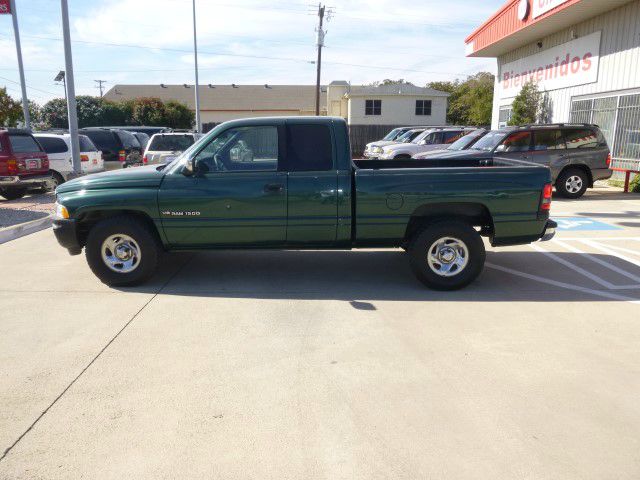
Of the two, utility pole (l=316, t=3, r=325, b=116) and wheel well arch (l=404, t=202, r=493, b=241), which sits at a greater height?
utility pole (l=316, t=3, r=325, b=116)

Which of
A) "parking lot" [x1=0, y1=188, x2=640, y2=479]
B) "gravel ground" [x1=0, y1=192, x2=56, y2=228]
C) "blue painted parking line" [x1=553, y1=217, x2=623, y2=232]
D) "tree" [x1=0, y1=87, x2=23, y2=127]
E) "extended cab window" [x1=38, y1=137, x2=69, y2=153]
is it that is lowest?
"parking lot" [x1=0, y1=188, x2=640, y2=479]

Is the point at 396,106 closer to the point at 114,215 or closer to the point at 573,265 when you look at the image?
the point at 573,265

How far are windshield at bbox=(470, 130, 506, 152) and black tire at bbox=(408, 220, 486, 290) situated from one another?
24.7 feet

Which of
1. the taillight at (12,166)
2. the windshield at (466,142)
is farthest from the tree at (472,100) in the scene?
the taillight at (12,166)

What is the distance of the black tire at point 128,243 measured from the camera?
6.18m

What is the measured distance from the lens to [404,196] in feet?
19.9

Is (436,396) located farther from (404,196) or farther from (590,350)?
(404,196)

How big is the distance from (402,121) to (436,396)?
129 ft

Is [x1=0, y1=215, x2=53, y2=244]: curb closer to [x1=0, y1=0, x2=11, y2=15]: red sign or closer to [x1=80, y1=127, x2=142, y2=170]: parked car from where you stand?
[x1=80, y1=127, x2=142, y2=170]: parked car

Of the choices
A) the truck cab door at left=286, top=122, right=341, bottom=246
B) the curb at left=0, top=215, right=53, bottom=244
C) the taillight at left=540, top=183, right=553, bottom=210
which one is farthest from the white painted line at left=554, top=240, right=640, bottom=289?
the curb at left=0, top=215, right=53, bottom=244

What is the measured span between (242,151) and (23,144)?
9.29m

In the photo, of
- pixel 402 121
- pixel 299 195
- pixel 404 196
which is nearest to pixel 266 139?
pixel 299 195

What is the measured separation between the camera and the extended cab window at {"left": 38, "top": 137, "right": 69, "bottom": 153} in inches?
579

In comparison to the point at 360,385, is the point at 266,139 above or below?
above
